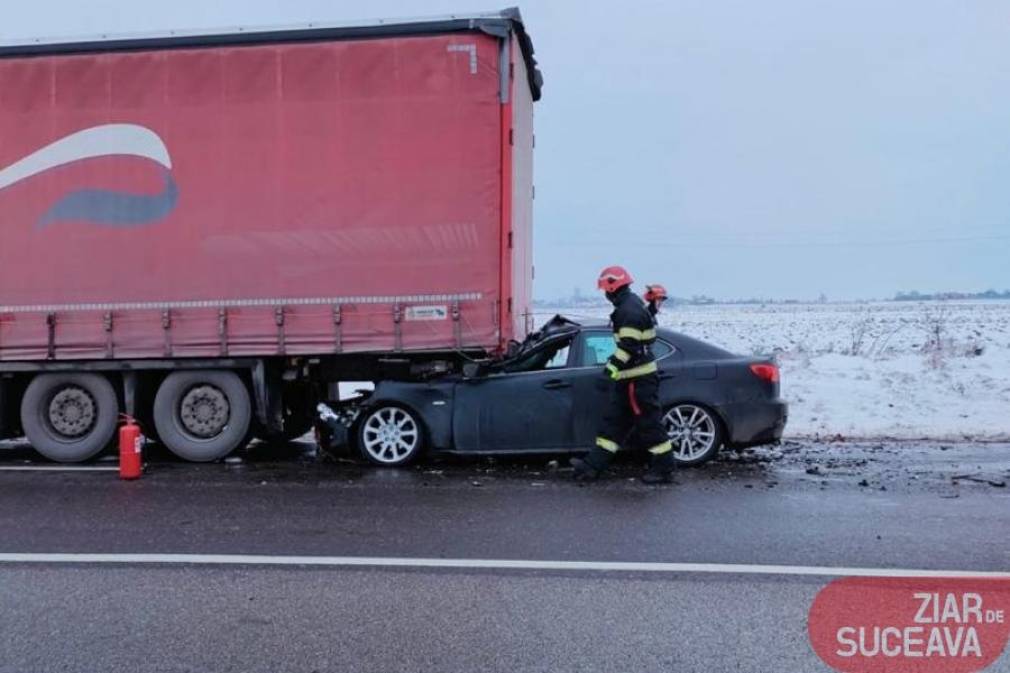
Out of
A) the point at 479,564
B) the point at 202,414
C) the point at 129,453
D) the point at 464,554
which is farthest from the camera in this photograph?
the point at 202,414

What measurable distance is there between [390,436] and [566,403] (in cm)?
170

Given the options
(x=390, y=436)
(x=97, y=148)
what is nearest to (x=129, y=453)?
(x=390, y=436)

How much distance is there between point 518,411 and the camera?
807 centimetres

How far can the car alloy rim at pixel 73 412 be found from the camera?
352 inches

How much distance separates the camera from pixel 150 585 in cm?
474

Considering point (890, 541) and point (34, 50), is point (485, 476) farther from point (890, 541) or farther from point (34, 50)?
point (34, 50)

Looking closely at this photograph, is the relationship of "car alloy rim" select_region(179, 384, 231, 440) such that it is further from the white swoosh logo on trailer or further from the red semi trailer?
the white swoosh logo on trailer

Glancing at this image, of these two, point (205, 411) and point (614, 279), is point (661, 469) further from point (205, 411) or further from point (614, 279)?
point (205, 411)

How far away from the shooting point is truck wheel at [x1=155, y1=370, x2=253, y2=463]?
870 cm

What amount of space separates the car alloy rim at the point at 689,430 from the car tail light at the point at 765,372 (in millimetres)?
584

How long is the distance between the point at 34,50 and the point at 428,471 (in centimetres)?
558

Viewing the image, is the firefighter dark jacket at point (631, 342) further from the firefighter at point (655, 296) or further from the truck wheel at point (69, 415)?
the truck wheel at point (69, 415)

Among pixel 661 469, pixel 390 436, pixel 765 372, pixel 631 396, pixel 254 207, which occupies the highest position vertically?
pixel 254 207

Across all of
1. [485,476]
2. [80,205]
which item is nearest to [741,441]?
[485,476]
